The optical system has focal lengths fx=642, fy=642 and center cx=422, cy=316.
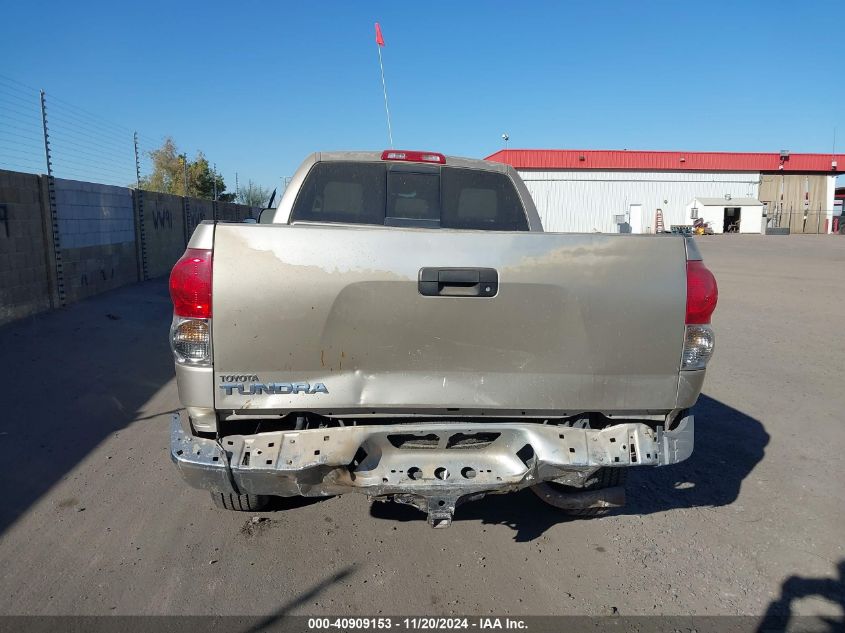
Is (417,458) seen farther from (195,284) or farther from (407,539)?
(195,284)

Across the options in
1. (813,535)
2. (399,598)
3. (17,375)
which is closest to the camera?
(399,598)

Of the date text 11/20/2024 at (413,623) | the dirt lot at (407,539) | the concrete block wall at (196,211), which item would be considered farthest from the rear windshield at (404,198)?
the concrete block wall at (196,211)

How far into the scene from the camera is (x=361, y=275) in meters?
2.73

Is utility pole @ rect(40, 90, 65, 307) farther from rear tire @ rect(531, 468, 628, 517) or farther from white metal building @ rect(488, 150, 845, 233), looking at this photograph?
white metal building @ rect(488, 150, 845, 233)

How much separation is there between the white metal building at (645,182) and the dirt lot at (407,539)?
148ft

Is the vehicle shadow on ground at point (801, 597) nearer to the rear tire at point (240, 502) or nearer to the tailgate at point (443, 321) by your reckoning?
the tailgate at point (443, 321)

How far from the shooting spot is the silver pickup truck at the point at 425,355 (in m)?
2.71

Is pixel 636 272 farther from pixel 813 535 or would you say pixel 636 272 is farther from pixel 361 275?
pixel 813 535

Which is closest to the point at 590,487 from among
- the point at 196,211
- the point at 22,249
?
the point at 22,249

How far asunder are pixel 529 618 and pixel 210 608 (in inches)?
56.1

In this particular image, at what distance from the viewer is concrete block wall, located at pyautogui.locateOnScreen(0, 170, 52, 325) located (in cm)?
857

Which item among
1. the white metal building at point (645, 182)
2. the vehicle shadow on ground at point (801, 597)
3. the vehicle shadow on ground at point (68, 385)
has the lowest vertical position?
the vehicle shadow on ground at point (801, 597)

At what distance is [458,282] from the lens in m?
2.76

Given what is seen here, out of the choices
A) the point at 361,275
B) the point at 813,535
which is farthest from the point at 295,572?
the point at 813,535
